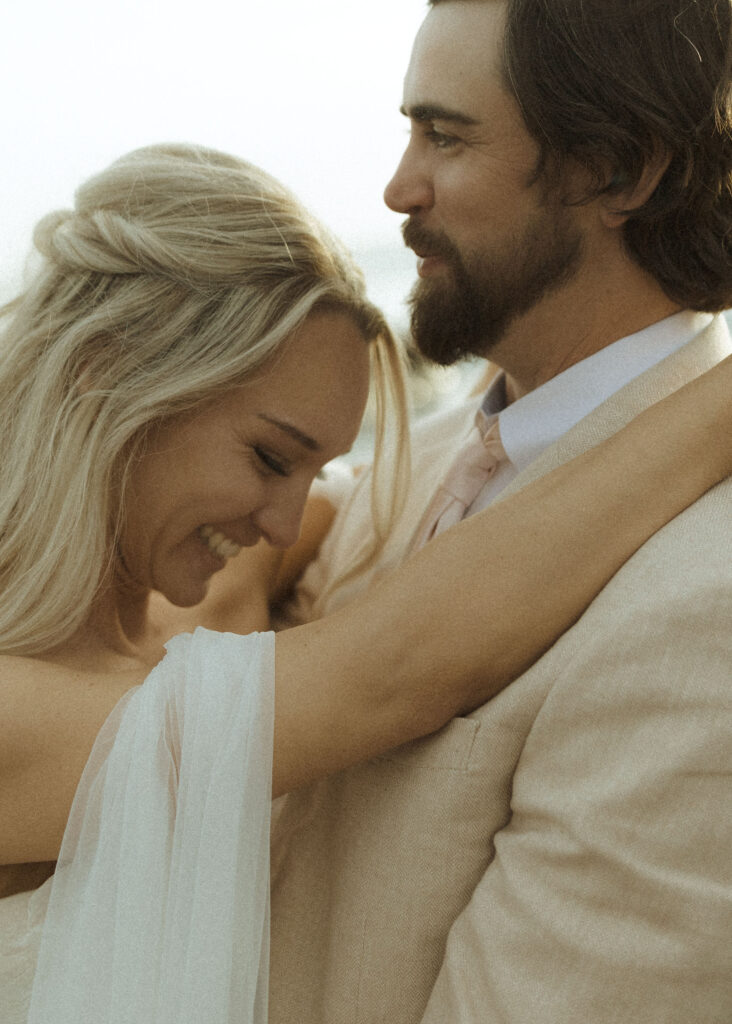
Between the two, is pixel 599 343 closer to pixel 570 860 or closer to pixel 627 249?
pixel 627 249

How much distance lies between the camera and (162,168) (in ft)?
5.32

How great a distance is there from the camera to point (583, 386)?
5.37 ft

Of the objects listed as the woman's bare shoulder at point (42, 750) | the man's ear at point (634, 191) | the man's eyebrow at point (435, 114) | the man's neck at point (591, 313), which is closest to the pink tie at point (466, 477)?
the man's neck at point (591, 313)

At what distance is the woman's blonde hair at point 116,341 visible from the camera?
5.09 feet

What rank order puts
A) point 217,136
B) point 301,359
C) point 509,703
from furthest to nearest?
point 217,136, point 301,359, point 509,703

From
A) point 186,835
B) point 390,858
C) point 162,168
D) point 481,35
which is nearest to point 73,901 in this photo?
point 186,835

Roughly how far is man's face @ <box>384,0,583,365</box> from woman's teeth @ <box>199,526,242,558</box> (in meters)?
0.49

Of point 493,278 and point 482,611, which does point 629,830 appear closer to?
point 482,611

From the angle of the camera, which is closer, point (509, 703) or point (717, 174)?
point (509, 703)

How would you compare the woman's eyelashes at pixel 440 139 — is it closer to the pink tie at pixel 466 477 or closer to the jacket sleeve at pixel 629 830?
the pink tie at pixel 466 477

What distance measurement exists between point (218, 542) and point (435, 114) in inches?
29.5

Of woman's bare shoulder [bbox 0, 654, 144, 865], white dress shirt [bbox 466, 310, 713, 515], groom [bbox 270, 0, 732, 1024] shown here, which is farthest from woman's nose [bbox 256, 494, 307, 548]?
woman's bare shoulder [bbox 0, 654, 144, 865]

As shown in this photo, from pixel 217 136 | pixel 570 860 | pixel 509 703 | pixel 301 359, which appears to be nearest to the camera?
pixel 570 860

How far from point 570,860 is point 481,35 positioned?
120 cm
